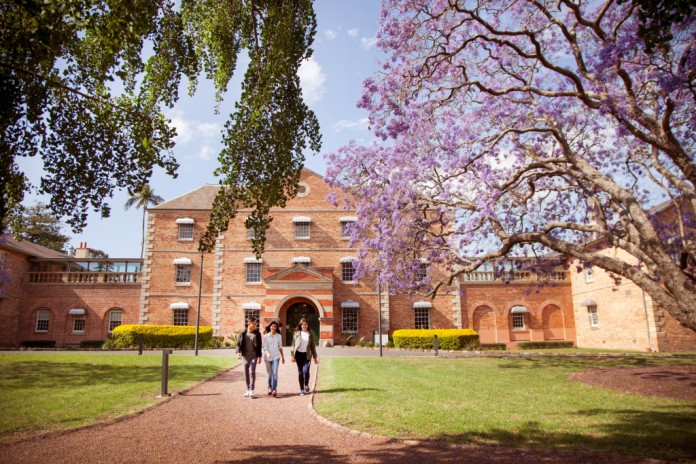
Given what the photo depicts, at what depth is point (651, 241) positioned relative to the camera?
32.5ft

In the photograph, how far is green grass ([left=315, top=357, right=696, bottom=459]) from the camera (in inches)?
263

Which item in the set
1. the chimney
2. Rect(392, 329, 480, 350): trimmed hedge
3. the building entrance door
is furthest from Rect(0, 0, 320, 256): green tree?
the chimney

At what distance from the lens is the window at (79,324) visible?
99.3 ft

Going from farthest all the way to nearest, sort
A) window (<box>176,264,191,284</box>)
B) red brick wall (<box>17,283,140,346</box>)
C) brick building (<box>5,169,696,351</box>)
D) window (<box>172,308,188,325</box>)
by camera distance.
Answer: window (<box>176,264,191,284</box>) < red brick wall (<box>17,283,140,346</box>) < window (<box>172,308,188,325</box>) < brick building (<box>5,169,696,351</box>)

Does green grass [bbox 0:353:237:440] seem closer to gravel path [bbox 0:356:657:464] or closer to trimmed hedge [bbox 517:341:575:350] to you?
gravel path [bbox 0:356:657:464]

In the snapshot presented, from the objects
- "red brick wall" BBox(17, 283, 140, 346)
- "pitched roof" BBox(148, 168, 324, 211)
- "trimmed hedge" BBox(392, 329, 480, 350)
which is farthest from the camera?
"pitched roof" BBox(148, 168, 324, 211)

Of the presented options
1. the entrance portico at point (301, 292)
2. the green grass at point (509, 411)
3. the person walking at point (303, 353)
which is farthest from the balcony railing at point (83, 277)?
the person walking at point (303, 353)

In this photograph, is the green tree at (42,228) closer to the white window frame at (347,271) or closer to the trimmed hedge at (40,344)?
the trimmed hedge at (40,344)

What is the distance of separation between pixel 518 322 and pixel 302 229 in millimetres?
15775

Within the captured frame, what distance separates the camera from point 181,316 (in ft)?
99.0

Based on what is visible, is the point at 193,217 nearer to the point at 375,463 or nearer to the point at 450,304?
the point at 450,304

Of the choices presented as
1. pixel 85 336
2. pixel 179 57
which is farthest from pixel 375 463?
pixel 85 336

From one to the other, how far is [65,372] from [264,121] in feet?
40.2

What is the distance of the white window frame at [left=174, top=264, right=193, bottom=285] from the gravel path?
22.8 metres
